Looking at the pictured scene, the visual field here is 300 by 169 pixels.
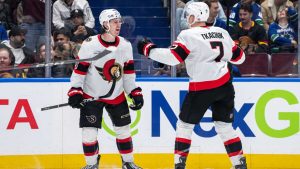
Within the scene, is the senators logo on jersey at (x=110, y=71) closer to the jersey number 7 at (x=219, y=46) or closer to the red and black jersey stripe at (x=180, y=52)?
the red and black jersey stripe at (x=180, y=52)

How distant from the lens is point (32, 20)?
384 inches

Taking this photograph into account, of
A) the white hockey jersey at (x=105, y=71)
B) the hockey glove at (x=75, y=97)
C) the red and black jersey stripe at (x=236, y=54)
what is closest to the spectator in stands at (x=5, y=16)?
the white hockey jersey at (x=105, y=71)

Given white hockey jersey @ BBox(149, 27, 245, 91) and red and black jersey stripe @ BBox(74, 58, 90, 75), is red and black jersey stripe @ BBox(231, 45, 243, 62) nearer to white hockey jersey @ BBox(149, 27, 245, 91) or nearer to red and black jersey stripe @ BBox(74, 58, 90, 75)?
white hockey jersey @ BBox(149, 27, 245, 91)

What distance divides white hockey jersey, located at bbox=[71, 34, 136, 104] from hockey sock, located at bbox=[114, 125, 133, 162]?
0.85 feet

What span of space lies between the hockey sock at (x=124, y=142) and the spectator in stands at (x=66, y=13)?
3.56 feet

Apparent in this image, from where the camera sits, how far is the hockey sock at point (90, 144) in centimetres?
919

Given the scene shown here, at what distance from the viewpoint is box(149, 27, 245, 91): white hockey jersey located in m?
8.91

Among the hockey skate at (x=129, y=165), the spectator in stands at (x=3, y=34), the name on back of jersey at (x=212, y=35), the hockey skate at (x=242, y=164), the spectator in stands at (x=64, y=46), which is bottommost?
the hockey skate at (x=129, y=165)

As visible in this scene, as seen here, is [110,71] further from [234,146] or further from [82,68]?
[234,146]

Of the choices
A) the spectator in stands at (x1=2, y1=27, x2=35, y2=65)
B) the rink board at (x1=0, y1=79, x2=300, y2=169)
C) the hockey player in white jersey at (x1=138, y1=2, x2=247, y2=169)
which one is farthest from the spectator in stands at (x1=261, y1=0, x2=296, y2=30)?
the spectator in stands at (x1=2, y1=27, x2=35, y2=65)

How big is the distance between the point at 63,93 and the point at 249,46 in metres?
1.74

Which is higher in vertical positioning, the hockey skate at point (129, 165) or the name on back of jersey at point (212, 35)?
the name on back of jersey at point (212, 35)

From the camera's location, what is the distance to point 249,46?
32.4 feet

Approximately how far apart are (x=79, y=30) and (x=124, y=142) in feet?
3.84
